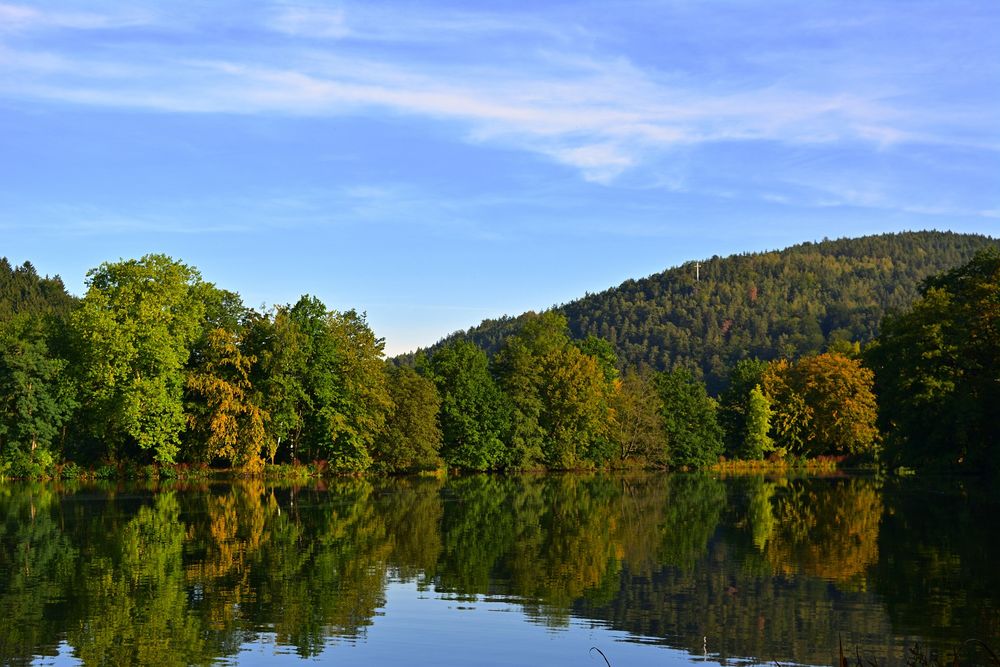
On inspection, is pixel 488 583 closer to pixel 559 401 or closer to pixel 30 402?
pixel 30 402

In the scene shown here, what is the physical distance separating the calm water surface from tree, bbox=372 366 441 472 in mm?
33695

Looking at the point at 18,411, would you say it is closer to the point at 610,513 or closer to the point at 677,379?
the point at 610,513

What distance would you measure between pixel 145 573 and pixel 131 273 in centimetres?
4790

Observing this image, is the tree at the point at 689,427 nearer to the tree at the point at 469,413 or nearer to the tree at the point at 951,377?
the tree at the point at 469,413

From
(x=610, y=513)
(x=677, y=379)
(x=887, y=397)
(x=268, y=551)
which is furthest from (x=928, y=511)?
(x=677, y=379)

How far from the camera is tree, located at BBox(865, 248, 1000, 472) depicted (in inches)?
2440

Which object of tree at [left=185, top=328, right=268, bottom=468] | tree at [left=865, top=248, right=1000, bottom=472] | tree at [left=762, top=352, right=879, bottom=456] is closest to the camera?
tree at [left=865, top=248, right=1000, bottom=472]

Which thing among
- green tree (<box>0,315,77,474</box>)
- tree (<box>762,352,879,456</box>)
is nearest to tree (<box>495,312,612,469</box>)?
tree (<box>762,352,879,456</box>)

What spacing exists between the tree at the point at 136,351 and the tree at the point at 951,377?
47053 millimetres

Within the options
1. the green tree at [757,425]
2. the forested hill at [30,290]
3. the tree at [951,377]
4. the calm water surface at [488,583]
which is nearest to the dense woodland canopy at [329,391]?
the tree at [951,377]

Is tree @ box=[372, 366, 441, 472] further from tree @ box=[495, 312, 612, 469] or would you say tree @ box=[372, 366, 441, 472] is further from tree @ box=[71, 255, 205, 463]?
tree @ box=[71, 255, 205, 463]

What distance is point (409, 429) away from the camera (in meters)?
85.1

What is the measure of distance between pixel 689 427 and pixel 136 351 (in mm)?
64072

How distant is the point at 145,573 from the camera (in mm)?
27094
